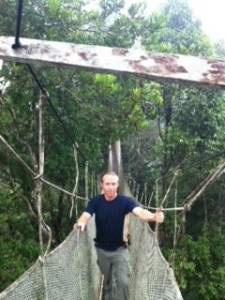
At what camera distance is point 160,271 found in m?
1.82

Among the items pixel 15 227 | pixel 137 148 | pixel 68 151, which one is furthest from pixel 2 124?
pixel 137 148

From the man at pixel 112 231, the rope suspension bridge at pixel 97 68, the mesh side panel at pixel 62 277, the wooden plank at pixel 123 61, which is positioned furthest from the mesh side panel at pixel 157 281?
the wooden plank at pixel 123 61

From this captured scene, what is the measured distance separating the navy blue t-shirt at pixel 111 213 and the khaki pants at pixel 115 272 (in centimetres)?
8

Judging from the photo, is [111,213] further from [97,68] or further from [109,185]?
[97,68]

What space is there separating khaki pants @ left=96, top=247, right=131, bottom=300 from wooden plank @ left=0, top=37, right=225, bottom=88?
50.7 inches

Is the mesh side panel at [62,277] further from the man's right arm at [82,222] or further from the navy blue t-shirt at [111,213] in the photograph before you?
the navy blue t-shirt at [111,213]

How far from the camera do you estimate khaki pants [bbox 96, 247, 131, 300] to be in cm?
238

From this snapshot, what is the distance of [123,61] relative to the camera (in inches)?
56.1

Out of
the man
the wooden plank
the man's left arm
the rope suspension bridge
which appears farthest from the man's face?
the wooden plank

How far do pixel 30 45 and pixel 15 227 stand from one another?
3758mm

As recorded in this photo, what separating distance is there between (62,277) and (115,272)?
608 mm

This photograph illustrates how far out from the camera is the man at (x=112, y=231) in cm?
231

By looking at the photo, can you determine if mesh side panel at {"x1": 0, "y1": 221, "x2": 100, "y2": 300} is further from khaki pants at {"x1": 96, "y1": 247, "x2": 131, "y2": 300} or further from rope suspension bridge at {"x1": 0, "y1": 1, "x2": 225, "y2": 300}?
khaki pants at {"x1": 96, "y1": 247, "x2": 131, "y2": 300}

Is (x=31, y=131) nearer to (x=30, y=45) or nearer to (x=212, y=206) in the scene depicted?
→ (x=30, y=45)
